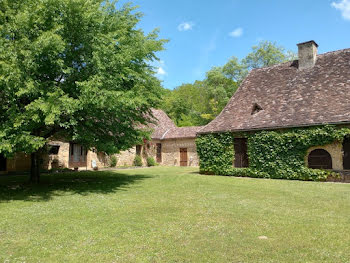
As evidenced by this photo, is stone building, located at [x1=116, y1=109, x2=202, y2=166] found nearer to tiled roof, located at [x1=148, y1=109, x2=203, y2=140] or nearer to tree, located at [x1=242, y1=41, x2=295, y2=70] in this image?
tiled roof, located at [x1=148, y1=109, x2=203, y2=140]

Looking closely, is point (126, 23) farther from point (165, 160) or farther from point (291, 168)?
point (165, 160)

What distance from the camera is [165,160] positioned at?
2847 centimetres

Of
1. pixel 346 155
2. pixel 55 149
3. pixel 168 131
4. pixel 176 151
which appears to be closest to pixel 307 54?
pixel 346 155

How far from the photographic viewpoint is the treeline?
117ft

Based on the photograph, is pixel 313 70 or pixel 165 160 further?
pixel 165 160

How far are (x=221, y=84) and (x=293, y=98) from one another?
2265cm

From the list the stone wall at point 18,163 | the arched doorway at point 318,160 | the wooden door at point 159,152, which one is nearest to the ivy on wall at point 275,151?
the arched doorway at point 318,160

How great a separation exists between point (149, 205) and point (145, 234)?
2.68 metres

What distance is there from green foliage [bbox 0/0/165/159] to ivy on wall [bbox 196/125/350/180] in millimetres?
7083

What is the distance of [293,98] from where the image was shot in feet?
52.5

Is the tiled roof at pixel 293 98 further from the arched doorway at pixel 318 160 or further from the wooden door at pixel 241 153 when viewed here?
the arched doorway at pixel 318 160

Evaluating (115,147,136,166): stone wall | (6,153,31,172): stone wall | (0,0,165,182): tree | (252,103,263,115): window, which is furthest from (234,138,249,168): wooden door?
(6,153,31,172): stone wall

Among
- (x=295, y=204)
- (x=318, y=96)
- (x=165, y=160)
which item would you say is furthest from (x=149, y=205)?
(x=165, y=160)

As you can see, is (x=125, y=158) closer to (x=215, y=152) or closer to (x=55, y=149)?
(x=55, y=149)
